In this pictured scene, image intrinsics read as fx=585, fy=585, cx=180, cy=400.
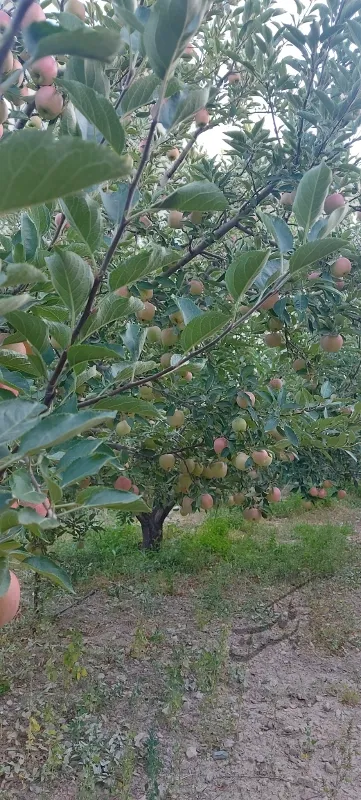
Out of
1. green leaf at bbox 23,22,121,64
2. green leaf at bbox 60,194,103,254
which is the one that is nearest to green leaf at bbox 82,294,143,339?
green leaf at bbox 60,194,103,254

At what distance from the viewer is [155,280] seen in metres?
1.83

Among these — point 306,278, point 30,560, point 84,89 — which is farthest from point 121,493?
point 306,278

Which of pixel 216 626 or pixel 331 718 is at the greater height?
pixel 331 718

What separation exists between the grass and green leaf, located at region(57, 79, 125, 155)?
456 cm

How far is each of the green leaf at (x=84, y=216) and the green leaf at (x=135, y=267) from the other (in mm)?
51

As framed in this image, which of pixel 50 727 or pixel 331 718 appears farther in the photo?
pixel 331 718

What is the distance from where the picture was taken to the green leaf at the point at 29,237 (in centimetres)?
83

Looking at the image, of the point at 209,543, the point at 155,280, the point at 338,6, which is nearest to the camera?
the point at 338,6

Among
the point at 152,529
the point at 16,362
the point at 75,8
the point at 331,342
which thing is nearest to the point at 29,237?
the point at 16,362

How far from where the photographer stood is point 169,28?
1.60 ft

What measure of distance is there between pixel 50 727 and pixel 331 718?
1.41 metres

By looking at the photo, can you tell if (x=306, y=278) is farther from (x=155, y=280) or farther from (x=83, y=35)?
(x=83, y=35)

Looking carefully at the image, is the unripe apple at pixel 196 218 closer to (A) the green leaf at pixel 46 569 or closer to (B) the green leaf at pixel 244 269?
(B) the green leaf at pixel 244 269

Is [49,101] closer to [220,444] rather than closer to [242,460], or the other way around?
[220,444]
